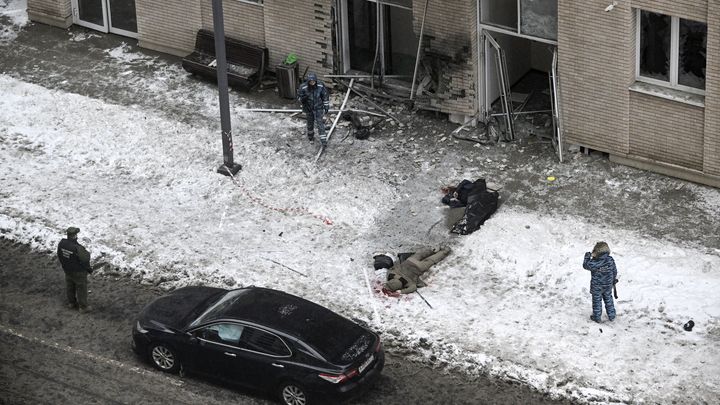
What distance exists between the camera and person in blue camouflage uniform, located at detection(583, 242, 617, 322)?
2256 cm

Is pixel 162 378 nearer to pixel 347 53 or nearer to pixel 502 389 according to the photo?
pixel 502 389

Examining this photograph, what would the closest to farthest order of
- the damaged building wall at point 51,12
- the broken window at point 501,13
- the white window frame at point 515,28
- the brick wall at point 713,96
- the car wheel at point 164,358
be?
1. the car wheel at point 164,358
2. the brick wall at point 713,96
3. the white window frame at point 515,28
4. the broken window at point 501,13
5. the damaged building wall at point 51,12

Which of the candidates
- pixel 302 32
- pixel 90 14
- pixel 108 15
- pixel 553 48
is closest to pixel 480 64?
pixel 553 48

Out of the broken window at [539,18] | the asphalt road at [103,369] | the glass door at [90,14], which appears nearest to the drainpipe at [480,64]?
the broken window at [539,18]

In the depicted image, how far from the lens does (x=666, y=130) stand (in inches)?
1035

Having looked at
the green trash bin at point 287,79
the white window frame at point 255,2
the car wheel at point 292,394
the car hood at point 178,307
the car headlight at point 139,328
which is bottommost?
the car wheel at point 292,394

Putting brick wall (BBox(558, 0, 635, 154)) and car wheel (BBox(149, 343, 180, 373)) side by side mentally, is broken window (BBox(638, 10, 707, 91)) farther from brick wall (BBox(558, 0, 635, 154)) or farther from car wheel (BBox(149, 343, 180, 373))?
car wheel (BBox(149, 343, 180, 373))

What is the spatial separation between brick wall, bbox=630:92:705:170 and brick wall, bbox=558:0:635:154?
0.72 ft

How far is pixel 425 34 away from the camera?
28328 millimetres

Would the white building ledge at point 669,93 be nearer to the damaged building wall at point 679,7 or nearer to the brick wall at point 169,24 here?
the damaged building wall at point 679,7

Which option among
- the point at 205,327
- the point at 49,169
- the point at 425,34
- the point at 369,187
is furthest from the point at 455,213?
the point at 49,169

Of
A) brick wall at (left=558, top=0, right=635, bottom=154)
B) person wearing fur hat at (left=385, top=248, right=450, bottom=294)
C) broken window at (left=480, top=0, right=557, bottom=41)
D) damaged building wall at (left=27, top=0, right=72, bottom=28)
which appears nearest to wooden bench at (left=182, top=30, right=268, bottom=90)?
damaged building wall at (left=27, top=0, right=72, bottom=28)

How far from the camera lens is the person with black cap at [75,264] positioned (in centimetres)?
2362

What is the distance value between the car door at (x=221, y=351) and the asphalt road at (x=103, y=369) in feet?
1.19
